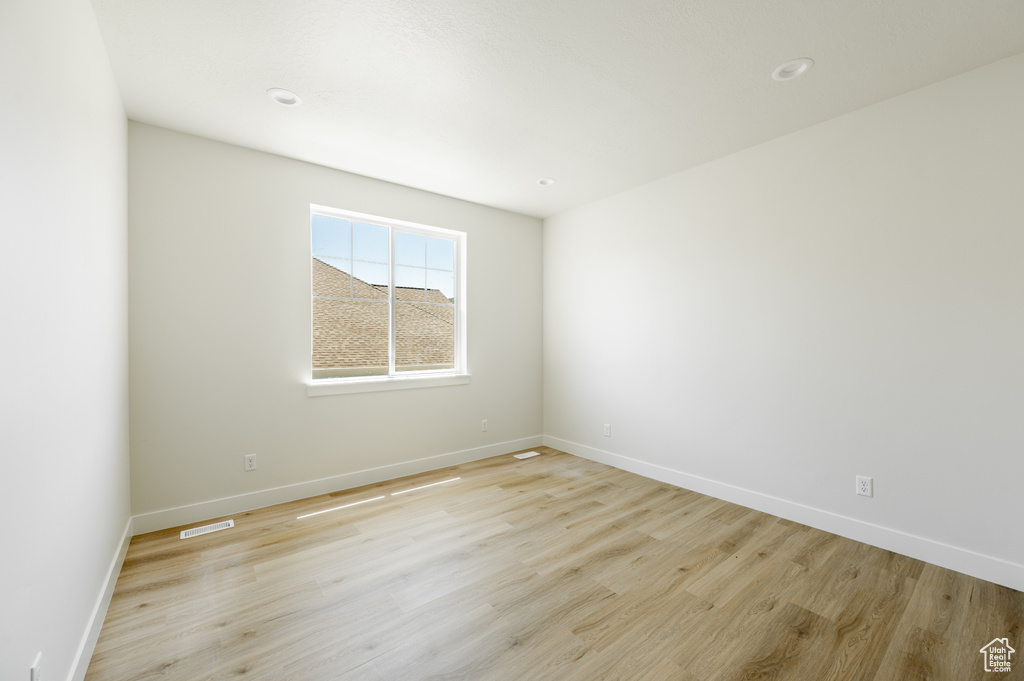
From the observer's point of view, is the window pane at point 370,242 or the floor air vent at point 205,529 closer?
the floor air vent at point 205,529

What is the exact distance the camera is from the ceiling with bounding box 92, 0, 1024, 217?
1.86 metres

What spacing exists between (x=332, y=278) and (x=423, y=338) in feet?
3.28

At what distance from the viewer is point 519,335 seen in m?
4.75

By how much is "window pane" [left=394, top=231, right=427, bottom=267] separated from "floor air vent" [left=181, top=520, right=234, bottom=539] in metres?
2.43

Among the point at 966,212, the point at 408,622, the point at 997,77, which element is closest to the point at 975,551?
the point at 966,212

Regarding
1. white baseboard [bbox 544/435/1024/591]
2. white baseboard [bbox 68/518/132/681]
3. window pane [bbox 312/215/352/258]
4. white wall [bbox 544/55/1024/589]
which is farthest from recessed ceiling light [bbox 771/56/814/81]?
white baseboard [bbox 68/518/132/681]

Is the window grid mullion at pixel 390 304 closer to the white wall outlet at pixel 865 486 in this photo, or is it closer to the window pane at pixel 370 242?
the window pane at pixel 370 242

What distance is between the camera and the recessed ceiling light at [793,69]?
216cm

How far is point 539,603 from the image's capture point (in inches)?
79.1

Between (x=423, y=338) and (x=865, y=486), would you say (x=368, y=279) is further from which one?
(x=865, y=486)

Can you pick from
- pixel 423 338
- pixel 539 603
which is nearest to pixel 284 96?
pixel 423 338

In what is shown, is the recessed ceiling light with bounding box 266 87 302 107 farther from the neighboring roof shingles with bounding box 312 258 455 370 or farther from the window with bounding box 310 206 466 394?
the neighboring roof shingles with bounding box 312 258 455 370

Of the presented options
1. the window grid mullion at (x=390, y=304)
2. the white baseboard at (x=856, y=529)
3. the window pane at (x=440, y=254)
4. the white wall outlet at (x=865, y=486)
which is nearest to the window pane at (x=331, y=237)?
the window grid mullion at (x=390, y=304)

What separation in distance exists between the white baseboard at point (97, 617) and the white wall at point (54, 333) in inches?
0.6
